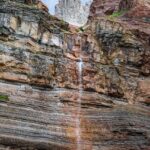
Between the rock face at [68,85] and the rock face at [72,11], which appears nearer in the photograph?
the rock face at [68,85]

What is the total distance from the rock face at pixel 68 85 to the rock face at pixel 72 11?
Answer: 31.2 metres

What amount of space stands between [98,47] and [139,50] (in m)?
2.54

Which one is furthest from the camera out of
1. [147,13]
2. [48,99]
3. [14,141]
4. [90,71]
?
[147,13]

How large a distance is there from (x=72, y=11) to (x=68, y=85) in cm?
3624

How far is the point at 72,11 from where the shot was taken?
6575 cm

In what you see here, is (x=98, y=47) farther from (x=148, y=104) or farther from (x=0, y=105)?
(x=0, y=105)

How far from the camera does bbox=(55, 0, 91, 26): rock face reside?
64.8 m

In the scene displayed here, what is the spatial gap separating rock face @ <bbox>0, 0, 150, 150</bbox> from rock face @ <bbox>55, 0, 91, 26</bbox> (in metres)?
31.2

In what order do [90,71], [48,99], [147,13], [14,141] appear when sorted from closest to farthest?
[14,141], [48,99], [90,71], [147,13]

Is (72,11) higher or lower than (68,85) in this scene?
higher

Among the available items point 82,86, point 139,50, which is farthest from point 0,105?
point 139,50

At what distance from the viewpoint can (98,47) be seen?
32.7 meters

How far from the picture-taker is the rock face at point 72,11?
212 feet

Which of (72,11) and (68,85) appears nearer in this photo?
(68,85)
